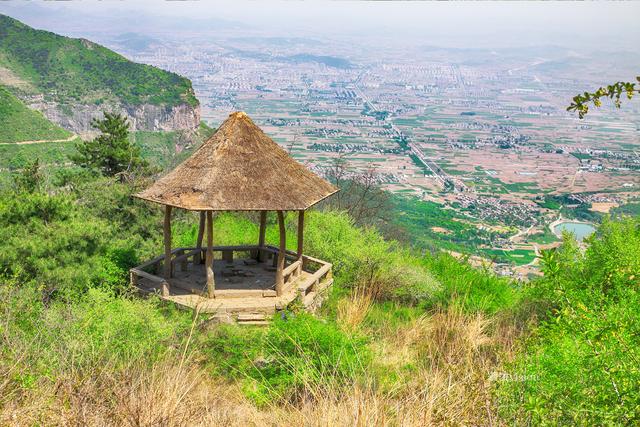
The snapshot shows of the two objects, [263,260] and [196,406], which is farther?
[263,260]

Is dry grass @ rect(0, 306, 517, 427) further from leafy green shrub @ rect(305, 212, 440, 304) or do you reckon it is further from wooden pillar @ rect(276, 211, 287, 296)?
leafy green shrub @ rect(305, 212, 440, 304)

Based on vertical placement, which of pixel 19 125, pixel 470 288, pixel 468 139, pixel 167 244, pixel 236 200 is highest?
pixel 236 200

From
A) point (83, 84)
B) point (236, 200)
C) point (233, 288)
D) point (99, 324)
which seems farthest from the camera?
point (83, 84)

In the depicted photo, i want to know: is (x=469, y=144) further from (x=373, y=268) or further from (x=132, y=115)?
(x=373, y=268)

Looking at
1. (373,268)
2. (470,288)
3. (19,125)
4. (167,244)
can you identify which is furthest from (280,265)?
(19,125)

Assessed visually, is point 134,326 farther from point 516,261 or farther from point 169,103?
point 169,103

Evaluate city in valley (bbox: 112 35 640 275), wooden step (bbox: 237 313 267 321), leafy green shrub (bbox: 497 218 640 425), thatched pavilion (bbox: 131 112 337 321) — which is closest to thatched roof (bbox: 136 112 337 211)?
thatched pavilion (bbox: 131 112 337 321)

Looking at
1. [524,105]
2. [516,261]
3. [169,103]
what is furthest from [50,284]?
[524,105]
